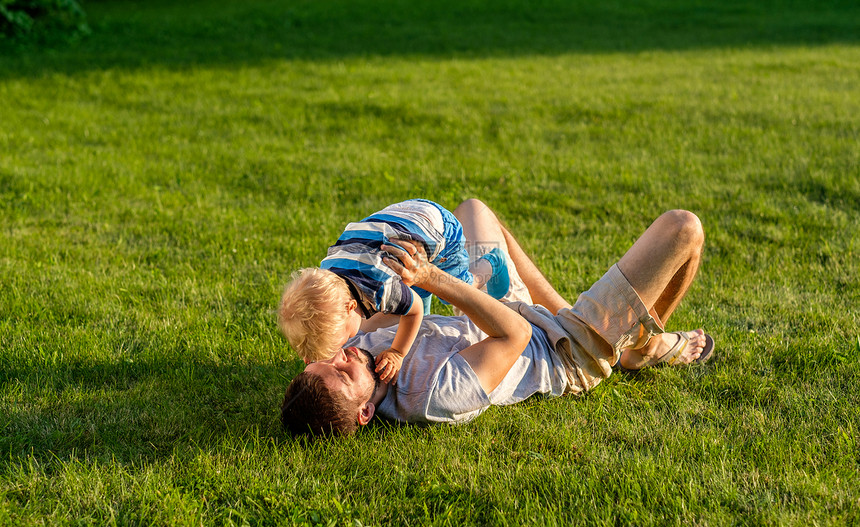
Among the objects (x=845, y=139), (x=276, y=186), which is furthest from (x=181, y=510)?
(x=845, y=139)

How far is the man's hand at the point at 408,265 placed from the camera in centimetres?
347

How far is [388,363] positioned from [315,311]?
51cm

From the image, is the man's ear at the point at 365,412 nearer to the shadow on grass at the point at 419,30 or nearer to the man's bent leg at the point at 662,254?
the man's bent leg at the point at 662,254

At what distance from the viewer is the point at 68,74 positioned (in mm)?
12883

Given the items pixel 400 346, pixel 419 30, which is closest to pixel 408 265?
pixel 400 346

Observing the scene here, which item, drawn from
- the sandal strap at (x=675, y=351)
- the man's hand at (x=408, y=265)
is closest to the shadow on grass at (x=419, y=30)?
the man's hand at (x=408, y=265)

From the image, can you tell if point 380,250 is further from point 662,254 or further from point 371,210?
point 371,210

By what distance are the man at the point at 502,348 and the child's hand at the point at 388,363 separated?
6cm

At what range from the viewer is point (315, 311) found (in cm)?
328

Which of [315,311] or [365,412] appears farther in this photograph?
[365,412]

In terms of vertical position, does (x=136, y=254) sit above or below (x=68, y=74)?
below

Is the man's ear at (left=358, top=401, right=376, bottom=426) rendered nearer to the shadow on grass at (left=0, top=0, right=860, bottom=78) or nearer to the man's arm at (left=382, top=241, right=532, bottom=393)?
the man's arm at (left=382, top=241, right=532, bottom=393)

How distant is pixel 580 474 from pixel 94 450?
225 cm

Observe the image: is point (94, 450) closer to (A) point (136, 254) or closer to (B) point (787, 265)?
(A) point (136, 254)
